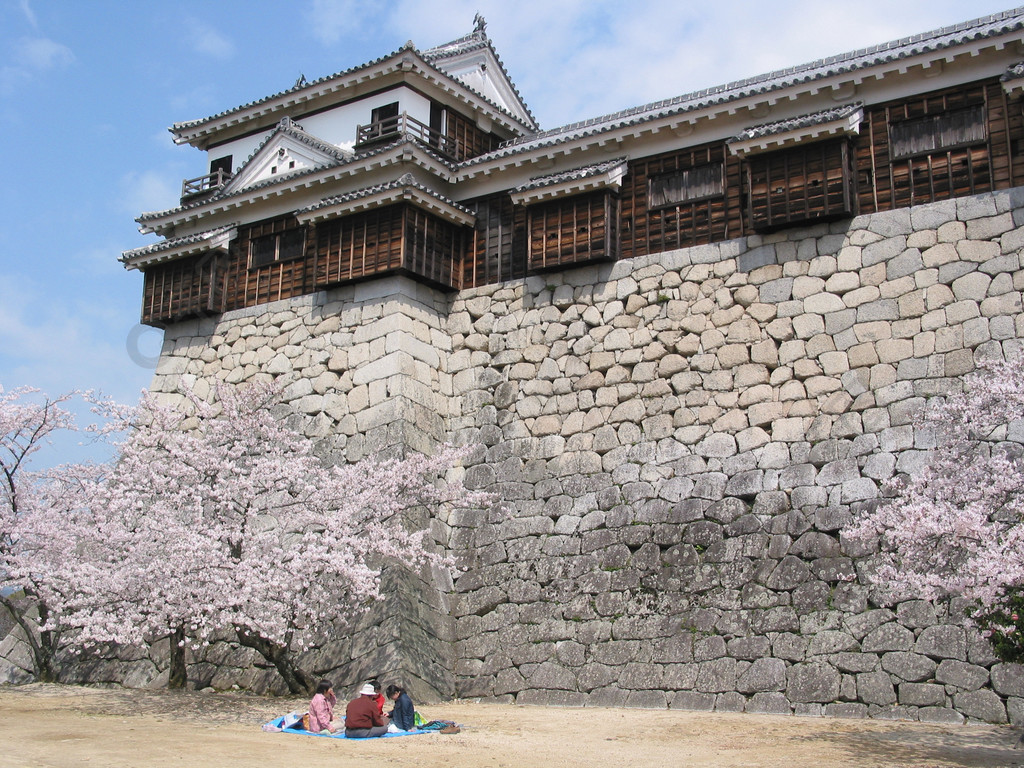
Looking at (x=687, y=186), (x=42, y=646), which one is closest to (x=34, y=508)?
(x=42, y=646)

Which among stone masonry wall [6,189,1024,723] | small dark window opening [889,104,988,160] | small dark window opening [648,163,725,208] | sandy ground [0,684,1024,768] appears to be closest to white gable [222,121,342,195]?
stone masonry wall [6,189,1024,723]

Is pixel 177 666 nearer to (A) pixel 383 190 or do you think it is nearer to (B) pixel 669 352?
(A) pixel 383 190

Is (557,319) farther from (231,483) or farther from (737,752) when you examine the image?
(737,752)

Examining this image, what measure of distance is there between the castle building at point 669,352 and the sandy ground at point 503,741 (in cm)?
108

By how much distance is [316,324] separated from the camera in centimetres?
1975

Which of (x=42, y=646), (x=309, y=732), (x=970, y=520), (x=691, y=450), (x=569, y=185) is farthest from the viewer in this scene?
(x=42, y=646)

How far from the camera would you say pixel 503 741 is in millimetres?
11914

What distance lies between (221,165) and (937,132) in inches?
601

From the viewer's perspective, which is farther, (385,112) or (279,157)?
(279,157)

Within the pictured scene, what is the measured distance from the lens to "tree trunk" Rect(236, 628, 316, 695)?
14594 mm

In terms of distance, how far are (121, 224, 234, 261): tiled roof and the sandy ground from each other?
9534 millimetres

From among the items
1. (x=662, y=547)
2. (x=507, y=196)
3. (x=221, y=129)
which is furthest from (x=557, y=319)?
(x=221, y=129)

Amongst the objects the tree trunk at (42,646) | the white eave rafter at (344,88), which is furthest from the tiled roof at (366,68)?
the tree trunk at (42,646)

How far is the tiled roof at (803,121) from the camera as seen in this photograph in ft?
50.9
